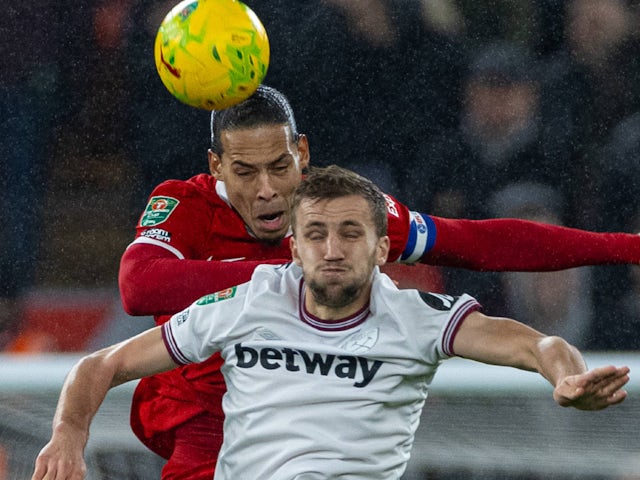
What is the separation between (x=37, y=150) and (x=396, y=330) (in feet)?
Answer: 8.37

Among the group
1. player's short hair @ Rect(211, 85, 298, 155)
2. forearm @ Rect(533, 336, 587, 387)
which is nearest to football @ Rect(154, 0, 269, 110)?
player's short hair @ Rect(211, 85, 298, 155)

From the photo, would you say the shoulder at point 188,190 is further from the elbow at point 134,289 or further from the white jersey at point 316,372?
the white jersey at point 316,372

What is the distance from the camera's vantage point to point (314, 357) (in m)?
1.96

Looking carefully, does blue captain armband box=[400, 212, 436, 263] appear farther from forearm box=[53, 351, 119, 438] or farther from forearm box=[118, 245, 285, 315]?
forearm box=[53, 351, 119, 438]

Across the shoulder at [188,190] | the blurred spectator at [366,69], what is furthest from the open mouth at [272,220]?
the blurred spectator at [366,69]

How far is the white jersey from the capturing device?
1910mm

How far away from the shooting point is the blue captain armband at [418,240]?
2367 millimetres

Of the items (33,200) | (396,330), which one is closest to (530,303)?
(33,200)

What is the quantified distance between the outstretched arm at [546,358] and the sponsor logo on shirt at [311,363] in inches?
5.6

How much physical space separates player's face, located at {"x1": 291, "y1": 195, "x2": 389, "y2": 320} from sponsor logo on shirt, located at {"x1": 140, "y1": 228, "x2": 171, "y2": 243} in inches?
14.5

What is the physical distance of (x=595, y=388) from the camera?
5.18ft

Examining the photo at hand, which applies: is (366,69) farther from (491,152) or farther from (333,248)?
(333,248)

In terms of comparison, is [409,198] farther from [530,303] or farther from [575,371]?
[575,371]

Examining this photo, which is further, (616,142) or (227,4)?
(616,142)
